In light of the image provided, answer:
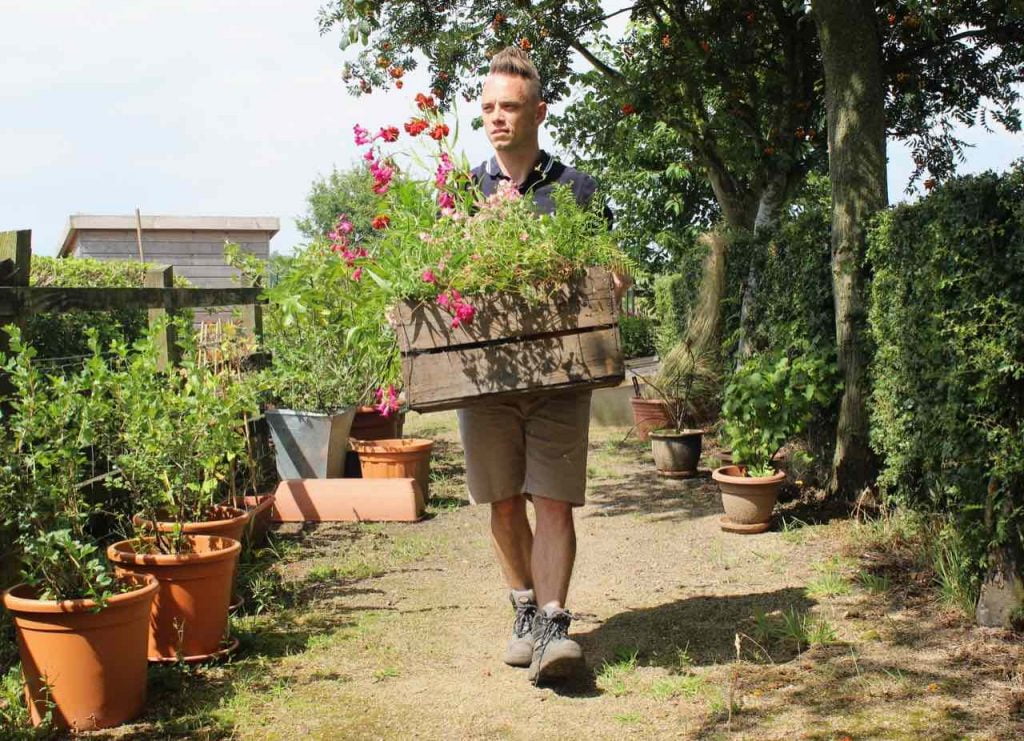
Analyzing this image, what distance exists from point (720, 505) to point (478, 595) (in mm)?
2503

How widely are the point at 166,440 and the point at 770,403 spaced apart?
3387 millimetres

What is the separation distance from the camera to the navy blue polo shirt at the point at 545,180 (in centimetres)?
321

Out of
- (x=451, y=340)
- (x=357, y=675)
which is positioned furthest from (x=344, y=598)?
(x=451, y=340)

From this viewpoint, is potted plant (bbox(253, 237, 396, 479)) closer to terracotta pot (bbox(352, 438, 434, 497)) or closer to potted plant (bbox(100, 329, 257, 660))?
terracotta pot (bbox(352, 438, 434, 497))

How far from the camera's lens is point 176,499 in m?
3.76

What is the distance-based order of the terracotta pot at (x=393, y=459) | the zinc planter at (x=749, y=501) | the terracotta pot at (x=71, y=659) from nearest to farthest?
the terracotta pot at (x=71, y=659) → the zinc planter at (x=749, y=501) → the terracotta pot at (x=393, y=459)

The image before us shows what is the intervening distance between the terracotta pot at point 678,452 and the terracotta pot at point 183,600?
4490 mm

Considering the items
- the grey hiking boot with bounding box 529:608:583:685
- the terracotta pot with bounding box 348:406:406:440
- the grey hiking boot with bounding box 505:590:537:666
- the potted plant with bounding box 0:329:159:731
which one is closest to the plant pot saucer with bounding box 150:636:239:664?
the potted plant with bounding box 0:329:159:731

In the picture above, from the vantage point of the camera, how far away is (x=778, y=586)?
166 inches

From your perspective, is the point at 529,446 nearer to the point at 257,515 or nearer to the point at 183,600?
the point at 183,600

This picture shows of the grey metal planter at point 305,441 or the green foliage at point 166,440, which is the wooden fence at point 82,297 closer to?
the green foliage at point 166,440

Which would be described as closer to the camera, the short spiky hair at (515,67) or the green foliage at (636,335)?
the short spiky hair at (515,67)

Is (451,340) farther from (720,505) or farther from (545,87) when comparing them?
(545,87)

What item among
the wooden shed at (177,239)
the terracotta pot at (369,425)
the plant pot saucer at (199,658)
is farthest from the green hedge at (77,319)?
the wooden shed at (177,239)
